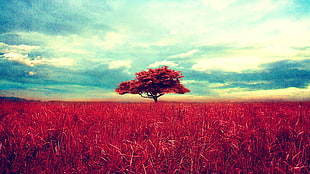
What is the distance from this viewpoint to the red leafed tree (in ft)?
89.9

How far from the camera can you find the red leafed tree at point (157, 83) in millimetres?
27406

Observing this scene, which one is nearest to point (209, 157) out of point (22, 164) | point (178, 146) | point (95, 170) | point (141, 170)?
point (178, 146)

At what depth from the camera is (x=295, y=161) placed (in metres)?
3.24

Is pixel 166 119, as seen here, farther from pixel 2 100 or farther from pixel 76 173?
pixel 2 100

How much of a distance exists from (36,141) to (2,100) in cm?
901

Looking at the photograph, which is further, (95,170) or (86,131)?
(86,131)

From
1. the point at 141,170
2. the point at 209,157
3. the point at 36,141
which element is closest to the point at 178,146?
the point at 209,157

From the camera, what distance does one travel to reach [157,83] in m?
27.8

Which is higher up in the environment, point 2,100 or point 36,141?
point 2,100

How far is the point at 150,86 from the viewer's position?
2789 centimetres

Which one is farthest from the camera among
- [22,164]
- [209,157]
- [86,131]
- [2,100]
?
[2,100]

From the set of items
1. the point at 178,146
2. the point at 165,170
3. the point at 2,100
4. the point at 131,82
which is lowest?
the point at 165,170

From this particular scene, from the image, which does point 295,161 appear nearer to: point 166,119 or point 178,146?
point 178,146

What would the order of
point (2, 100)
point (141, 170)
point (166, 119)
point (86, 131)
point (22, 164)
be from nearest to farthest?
point (141, 170) → point (22, 164) → point (86, 131) → point (166, 119) → point (2, 100)
